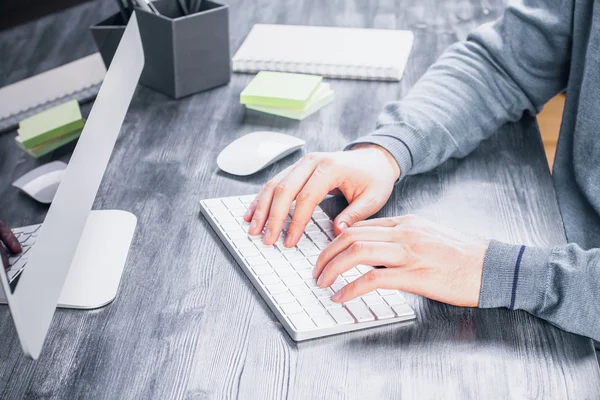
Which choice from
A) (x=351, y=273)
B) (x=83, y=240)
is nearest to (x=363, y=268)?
(x=351, y=273)

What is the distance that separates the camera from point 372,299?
2.51 ft

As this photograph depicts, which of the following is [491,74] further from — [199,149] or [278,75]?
[199,149]

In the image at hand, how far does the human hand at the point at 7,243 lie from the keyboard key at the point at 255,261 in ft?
0.88

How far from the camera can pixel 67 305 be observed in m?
0.77

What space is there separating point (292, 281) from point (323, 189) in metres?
0.16

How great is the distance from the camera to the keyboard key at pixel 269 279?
784 mm

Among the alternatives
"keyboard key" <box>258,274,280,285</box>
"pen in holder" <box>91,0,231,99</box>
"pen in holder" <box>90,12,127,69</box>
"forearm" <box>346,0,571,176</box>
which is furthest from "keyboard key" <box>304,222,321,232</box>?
"pen in holder" <box>91,0,231,99</box>

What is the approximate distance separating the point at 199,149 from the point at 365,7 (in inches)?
25.1

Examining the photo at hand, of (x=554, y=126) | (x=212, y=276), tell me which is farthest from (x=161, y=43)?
(x=554, y=126)

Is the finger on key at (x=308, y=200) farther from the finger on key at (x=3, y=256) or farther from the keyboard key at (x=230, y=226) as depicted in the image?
the finger on key at (x=3, y=256)

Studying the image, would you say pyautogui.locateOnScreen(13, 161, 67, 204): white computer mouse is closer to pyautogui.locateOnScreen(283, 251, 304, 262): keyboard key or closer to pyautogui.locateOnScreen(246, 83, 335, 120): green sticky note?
pyautogui.locateOnScreen(283, 251, 304, 262): keyboard key

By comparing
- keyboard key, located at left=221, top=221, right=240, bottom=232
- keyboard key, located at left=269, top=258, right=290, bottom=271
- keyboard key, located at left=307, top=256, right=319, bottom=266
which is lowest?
keyboard key, located at left=221, top=221, right=240, bottom=232

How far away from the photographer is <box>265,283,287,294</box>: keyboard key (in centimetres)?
77

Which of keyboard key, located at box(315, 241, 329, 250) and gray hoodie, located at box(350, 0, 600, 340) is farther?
gray hoodie, located at box(350, 0, 600, 340)
